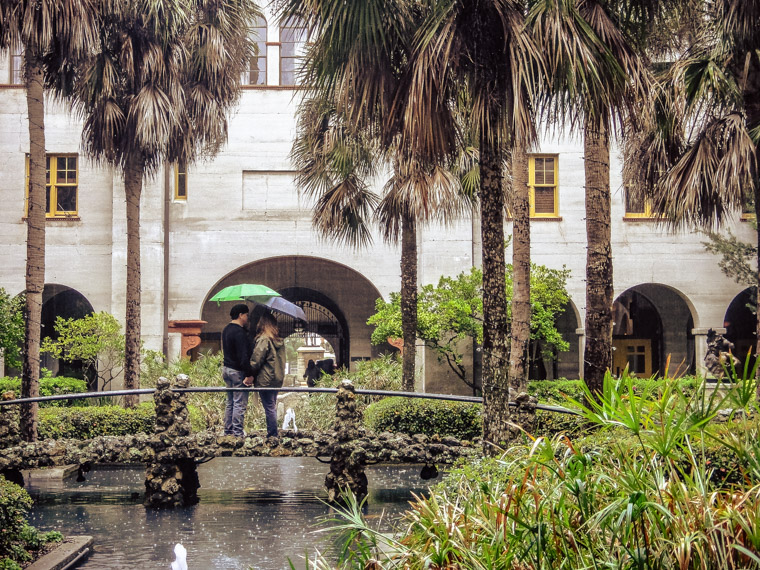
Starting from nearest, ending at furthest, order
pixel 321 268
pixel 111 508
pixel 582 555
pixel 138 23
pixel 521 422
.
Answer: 1. pixel 582 555
2. pixel 521 422
3. pixel 111 508
4. pixel 138 23
5. pixel 321 268

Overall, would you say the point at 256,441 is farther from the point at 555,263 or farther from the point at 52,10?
the point at 555,263

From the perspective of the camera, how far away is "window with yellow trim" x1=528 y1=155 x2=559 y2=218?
2525cm

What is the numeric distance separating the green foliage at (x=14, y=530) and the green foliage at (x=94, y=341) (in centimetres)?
1554

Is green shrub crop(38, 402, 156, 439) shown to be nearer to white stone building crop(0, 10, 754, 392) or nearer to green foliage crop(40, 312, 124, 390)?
green foliage crop(40, 312, 124, 390)

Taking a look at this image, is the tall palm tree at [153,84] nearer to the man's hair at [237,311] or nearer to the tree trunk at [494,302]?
the man's hair at [237,311]

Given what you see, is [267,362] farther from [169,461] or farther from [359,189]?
[359,189]

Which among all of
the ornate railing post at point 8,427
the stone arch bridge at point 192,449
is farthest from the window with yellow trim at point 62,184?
the stone arch bridge at point 192,449

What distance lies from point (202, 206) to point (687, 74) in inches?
590

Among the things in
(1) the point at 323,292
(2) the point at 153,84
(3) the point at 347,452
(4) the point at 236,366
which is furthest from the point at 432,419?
(1) the point at 323,292

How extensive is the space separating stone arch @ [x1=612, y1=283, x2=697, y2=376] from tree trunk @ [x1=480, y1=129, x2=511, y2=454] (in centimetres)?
1848

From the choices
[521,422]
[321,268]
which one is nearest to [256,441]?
[521,422]

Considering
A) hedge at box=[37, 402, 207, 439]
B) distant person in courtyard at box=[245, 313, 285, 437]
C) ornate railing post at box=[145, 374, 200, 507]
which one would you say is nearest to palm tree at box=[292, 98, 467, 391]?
distant person in courtyard at box=[245, 313, 285, 437]

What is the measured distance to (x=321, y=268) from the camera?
29625 millimetres

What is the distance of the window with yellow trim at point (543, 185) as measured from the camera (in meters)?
25.2
